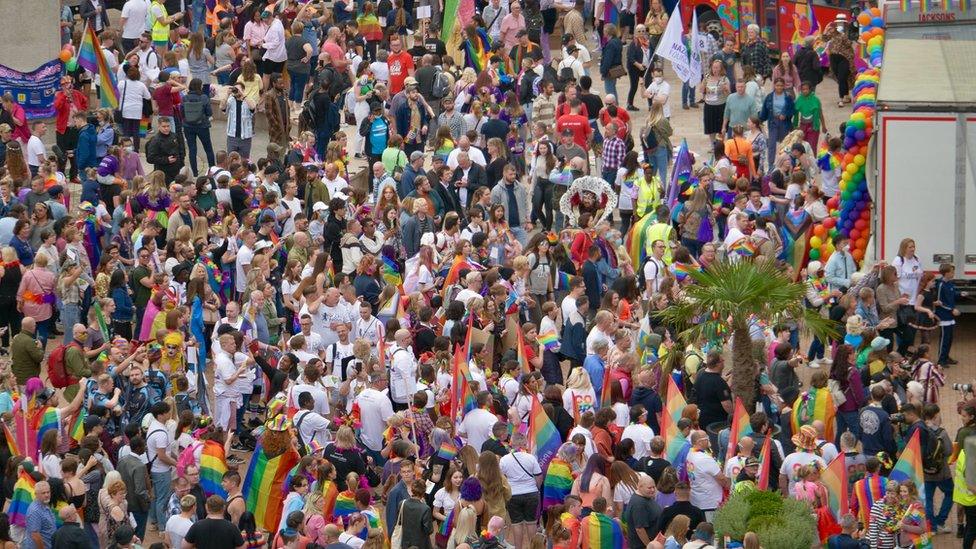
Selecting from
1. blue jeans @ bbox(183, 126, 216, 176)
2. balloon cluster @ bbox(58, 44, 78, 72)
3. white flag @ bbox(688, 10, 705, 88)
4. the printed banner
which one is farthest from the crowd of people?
the printed banner

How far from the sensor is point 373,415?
1817 cm

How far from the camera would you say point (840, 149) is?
23.9 meters

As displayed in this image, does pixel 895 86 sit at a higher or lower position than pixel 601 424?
higher

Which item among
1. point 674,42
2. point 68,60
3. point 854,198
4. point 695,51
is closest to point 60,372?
point 854,198

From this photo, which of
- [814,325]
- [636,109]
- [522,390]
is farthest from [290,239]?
[636,109]

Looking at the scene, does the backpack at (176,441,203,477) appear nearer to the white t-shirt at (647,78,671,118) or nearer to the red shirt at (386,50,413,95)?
the white t-shirt at (647,78,671,118)

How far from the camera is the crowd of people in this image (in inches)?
651

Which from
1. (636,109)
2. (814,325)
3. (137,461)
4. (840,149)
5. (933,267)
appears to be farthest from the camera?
(636,109)

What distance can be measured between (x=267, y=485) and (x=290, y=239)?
534 centimetres

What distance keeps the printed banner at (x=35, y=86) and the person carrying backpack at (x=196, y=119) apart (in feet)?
9.61

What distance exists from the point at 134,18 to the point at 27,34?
2030mm

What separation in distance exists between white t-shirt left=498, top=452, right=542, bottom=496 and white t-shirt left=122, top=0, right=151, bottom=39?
15817 mm

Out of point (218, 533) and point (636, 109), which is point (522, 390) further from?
point (636, 109)

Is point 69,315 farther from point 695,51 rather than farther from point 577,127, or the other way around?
point 695,51
